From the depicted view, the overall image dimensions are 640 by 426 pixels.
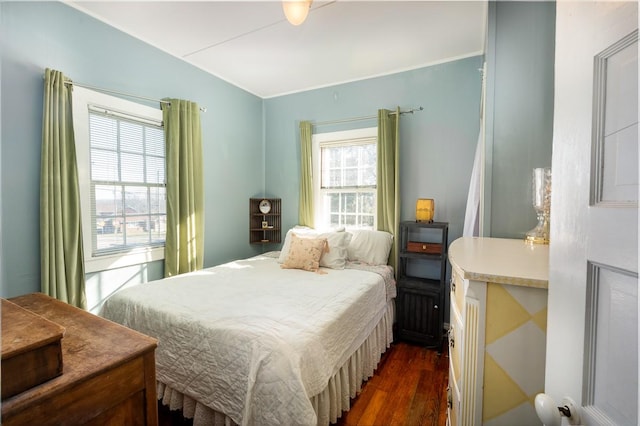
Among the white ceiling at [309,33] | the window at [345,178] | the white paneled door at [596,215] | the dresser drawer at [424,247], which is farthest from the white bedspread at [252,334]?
the white ceiling at [309,33]

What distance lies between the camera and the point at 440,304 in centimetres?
250

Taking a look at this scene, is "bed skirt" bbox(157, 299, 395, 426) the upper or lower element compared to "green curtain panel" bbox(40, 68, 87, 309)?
lower

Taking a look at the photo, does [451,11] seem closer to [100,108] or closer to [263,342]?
[263,342]

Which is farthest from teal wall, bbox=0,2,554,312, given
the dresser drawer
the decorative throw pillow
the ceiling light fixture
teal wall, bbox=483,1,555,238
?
the ceiling light fixture

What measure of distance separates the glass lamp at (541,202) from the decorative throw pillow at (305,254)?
5.53 ft

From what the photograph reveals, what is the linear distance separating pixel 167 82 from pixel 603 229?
3336mm

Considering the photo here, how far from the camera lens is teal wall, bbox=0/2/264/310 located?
1.84 metres

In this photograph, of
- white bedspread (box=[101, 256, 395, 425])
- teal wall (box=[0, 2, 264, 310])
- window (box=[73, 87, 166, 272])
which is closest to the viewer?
white bedspread (box=[101, 256, 395, 425])

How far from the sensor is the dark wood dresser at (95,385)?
1.73 ft

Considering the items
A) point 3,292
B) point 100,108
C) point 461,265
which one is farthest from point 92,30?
point 461,265

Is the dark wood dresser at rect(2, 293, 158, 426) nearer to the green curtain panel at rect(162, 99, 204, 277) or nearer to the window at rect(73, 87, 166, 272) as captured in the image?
the window at rect(73, 87, 166, 272)

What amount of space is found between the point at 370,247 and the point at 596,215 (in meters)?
2.48

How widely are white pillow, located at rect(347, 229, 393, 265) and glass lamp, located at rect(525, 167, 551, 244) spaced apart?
4.65ft

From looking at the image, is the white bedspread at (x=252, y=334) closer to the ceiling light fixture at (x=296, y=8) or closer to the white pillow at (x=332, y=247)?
the white pillow at (x=332, y=247)
